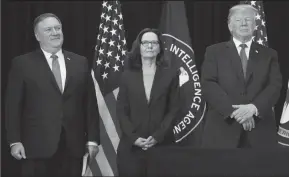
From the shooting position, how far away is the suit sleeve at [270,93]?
12.0 ft

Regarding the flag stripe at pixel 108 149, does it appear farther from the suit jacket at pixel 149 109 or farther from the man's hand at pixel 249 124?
the man's hand at pixel 249 124

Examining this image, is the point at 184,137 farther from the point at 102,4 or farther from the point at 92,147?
the point at 92,147

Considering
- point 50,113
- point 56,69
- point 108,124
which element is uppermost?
point 56,69

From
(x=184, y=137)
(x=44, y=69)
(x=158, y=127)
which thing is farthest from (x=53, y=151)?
(x=184, y=137)

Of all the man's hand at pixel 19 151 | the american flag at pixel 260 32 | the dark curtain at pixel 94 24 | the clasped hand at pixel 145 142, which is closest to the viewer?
the man's hand at pixel 19 151

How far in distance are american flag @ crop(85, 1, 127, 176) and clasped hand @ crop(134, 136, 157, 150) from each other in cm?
143

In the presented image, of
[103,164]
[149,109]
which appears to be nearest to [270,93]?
[149,109]

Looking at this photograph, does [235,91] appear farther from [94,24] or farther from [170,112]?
[94,24]

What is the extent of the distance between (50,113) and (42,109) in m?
0.05

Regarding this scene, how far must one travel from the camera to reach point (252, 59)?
3.79 m

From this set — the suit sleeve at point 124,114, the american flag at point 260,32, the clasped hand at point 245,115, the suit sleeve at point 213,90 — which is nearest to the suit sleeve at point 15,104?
the suit sleeve at point 124,114

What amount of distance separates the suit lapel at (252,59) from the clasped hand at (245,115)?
219 millimetres

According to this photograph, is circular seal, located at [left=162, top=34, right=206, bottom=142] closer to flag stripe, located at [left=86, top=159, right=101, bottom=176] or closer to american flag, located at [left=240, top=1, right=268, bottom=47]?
american flag, located at [left=240, top=1, right=268, bottom=47]

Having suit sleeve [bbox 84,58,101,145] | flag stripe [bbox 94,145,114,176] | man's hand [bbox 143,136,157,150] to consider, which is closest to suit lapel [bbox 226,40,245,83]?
man's hand [bbox 143,136,157,150]
